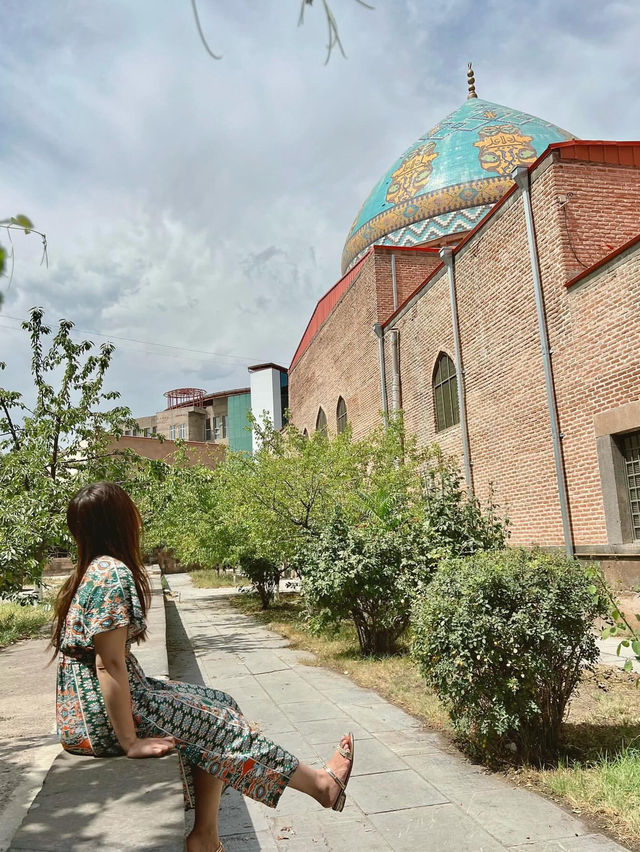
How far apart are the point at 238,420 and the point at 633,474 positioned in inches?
1820

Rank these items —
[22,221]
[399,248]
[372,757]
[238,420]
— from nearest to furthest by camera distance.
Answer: [22,221] < [372,757] < [399,248] < [238,420]

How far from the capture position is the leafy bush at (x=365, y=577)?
875 centimetres

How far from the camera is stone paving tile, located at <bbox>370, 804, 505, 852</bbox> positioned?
11.7ft

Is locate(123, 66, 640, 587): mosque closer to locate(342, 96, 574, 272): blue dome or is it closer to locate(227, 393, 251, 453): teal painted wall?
locate(342, 96, 574, 272): blue dome

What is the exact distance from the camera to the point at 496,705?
459cm

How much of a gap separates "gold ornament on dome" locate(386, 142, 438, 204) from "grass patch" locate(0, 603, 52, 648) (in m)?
18.7

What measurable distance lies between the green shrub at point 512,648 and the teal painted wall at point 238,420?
1913 inches

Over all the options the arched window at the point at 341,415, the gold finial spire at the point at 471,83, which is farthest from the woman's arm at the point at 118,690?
the gold finial spire at the point at 471,83

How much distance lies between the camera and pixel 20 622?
1285cm

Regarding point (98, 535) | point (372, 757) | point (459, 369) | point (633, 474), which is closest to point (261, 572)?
point (459, 369)

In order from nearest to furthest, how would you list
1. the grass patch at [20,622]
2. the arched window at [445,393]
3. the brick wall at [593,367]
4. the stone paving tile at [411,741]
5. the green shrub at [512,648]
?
the green shrub at [512,648] → the stone paving tile at [411,741] → the brick wall at [593,367] → the grass patch at [20,622] → the arched window at [445,393]

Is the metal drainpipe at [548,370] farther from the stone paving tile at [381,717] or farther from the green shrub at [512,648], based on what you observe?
the green shrub at [512,648]

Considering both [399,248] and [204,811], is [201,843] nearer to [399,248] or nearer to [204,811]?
[204,811]

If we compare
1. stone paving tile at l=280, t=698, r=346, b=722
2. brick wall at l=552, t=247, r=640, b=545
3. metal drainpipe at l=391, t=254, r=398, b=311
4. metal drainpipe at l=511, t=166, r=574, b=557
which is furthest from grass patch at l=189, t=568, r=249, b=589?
stone paving tile at l=280, t=698, r=346, b=722
